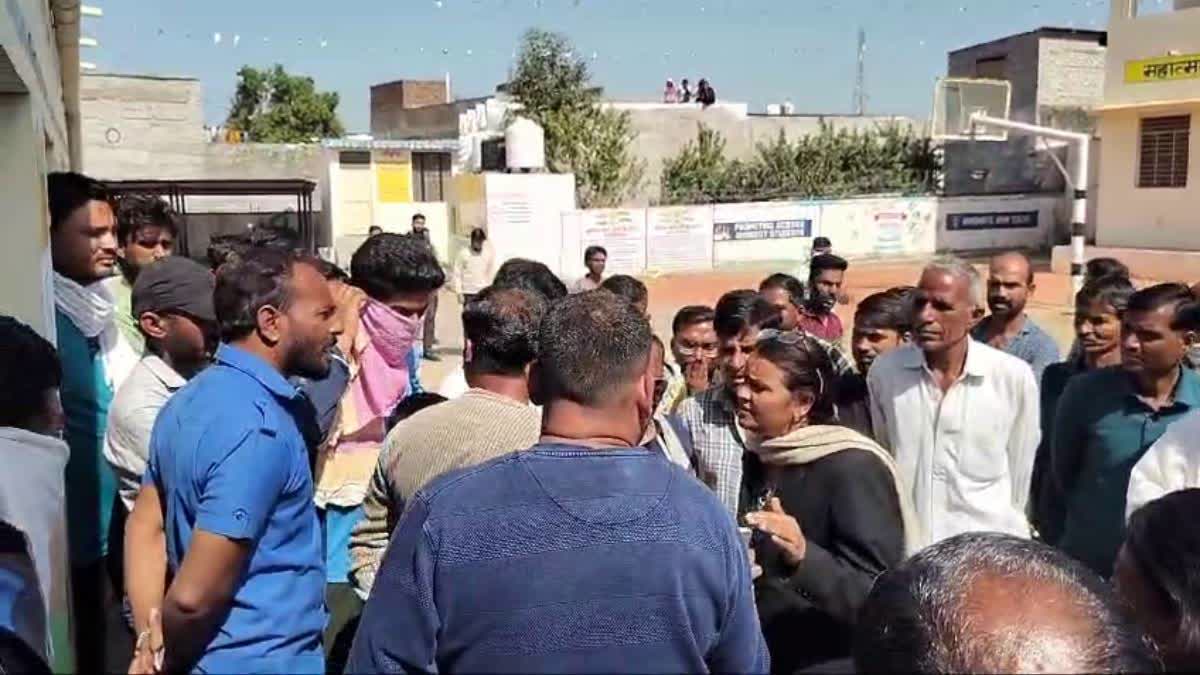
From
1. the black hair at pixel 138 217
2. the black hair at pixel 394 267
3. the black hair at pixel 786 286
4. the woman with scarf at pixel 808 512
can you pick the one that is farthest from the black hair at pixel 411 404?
the black hair at pixel 786 286

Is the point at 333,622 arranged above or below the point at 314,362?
below

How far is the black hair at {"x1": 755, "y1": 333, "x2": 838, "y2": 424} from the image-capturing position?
2.83 m

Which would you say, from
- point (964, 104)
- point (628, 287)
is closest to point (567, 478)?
point (628, 287)

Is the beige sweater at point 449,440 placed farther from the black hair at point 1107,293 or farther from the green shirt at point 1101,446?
the black hair at point 1107,293

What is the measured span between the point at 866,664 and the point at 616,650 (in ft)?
1.77

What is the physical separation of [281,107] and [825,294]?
48.2m

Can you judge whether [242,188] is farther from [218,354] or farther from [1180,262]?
[1180,262]

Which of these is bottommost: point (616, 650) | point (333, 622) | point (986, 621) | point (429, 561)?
point (333, 622)

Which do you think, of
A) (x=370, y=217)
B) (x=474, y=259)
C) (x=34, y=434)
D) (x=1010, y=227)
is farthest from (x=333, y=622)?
(x=1010, y=227)

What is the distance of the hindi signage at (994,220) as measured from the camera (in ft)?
87.4

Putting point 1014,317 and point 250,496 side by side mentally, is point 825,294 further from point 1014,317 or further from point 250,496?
point 250,496

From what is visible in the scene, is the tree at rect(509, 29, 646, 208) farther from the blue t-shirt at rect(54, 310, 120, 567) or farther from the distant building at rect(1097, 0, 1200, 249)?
the blue t-shirt at rect(54, 310, 120, 567)

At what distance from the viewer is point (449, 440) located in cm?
246

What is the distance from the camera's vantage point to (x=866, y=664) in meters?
1.29
